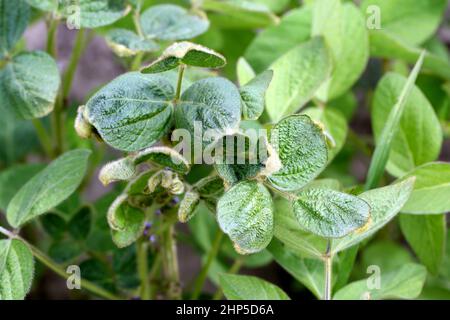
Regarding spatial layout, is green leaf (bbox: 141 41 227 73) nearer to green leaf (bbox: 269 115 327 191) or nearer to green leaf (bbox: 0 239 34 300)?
green leaf (bbox: 269 115 327 191)

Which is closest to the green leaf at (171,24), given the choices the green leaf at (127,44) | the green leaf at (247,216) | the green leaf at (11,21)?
the green leaf at (127,44)

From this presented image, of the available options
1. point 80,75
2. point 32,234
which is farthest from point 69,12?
point 80,75

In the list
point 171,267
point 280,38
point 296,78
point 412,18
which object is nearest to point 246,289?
point 171,267

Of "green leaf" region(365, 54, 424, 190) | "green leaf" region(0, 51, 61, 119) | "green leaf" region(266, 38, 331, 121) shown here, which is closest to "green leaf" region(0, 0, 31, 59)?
"green leaf" region(0, 51, 61, 119)

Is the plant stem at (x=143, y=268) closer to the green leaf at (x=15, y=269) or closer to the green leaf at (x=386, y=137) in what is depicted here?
the green leaf at (x=15, y=269)

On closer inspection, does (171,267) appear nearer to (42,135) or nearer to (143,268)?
(143,268)
